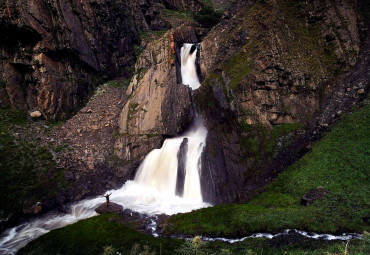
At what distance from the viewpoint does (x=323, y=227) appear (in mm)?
14219

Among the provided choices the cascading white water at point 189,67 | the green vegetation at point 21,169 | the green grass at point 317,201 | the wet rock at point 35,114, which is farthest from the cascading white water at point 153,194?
the wet rock at point 35,114

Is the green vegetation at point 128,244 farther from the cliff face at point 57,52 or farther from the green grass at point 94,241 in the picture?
the cliff face at point 57,52

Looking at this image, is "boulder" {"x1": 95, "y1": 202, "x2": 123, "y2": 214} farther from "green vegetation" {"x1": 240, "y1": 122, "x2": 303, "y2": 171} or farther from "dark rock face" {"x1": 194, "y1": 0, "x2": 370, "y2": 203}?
"green vegetation" {"x1": 240, "y1": 122, "x2": 303, "y2": 171}

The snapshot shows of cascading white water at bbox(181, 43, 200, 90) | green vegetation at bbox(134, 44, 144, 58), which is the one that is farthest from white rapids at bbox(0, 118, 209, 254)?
green vegetation at bbox(134, 44, 144, 58)

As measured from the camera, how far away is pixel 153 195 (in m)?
24.5

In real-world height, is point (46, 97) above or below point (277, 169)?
above

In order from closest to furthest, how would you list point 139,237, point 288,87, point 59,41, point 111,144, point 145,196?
1. point 139,237
2. point 145,196
3. point 288,87
4. point 111,144
5. point 59,41

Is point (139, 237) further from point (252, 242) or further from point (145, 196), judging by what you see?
point (145, 196)

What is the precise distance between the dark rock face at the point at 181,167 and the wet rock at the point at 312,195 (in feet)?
35.9

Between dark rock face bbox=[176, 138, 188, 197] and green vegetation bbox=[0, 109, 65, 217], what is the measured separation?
38.2 feet

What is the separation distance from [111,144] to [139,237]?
17.3m

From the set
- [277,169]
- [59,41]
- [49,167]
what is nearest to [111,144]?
[49,167]

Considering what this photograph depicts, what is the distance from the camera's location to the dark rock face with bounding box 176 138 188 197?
79.2ft

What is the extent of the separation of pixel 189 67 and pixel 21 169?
2335cm
